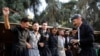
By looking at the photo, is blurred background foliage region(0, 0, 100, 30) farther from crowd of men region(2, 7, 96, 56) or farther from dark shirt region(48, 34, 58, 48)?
dark shirt region(48, 34, 58, 48)

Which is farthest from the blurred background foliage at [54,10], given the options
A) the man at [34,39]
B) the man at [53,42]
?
the man at [34,39]

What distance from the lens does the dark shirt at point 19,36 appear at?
701cm

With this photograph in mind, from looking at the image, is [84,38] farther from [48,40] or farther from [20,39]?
[48,40]

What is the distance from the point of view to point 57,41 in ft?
32.8

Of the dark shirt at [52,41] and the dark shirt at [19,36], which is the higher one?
the dark shirt at [19,36]

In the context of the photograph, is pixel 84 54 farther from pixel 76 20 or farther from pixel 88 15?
pixel 88 15

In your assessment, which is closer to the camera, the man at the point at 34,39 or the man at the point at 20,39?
the man at the point at 20,39

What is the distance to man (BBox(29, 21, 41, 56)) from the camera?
8.02m

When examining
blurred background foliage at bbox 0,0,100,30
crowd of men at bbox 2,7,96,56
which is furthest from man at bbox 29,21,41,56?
blurred background foliage at bbox 0,0,100,30

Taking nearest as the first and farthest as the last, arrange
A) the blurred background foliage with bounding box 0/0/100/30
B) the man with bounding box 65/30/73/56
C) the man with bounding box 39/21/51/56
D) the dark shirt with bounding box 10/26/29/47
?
the dark shirt with bounding box 10/26/29/47 < the man with bounding box 39/21/51/56 < the man with bounding box 65/30/73/56 < the blurred background foliage with bounding box 0/0/100/30

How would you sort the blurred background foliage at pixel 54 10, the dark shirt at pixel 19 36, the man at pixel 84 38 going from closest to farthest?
the man at pixel 84 38 → the dark shirt at pixel 19 36 → the blurred background foliage at pixel 54 10

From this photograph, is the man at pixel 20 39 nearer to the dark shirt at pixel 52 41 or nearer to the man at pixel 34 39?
the man at pixel 34 39

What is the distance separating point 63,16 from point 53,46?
580 inches

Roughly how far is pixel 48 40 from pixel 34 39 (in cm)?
125
